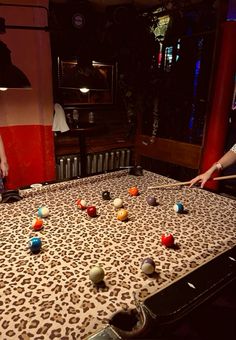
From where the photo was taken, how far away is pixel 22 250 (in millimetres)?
1463

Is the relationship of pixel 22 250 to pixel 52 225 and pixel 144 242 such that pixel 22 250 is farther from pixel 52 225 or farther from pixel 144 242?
pixel 144 242

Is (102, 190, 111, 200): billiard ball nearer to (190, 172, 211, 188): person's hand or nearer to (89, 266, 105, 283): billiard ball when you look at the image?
(190, 172, 211, 188): person's hand

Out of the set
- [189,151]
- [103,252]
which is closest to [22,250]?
[103,252]

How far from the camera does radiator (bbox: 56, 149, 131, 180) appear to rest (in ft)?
16.1

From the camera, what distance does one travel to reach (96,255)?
4.71 ft

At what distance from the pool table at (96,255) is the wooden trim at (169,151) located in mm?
→ 2145

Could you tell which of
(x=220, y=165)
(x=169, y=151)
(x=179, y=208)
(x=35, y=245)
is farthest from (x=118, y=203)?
(x=169, y=151)

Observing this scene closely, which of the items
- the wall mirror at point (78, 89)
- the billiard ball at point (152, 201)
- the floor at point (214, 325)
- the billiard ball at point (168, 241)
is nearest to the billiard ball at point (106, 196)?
the billiard ball at point (152, 201)

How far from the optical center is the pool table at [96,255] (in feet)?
3.46

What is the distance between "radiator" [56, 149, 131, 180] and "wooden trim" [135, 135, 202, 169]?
1.02 feet

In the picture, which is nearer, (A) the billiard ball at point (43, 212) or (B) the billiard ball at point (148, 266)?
(B) the billiard ball at point (148, 266)

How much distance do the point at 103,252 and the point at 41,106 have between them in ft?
10.3

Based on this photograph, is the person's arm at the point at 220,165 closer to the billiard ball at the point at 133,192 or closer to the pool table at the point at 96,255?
the pool table at the point at 96,255

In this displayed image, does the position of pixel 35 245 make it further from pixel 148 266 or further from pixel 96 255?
pixel 148 266
